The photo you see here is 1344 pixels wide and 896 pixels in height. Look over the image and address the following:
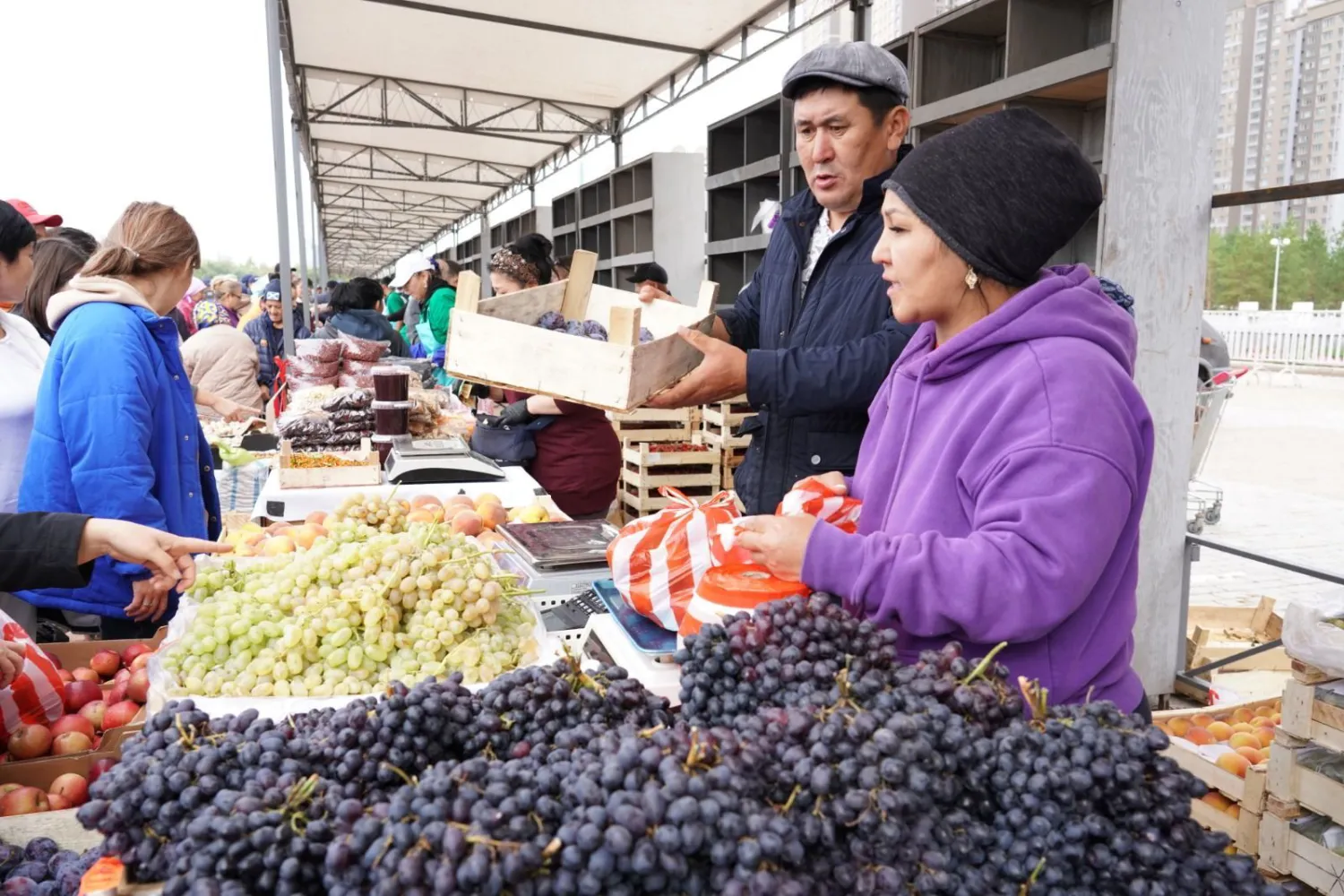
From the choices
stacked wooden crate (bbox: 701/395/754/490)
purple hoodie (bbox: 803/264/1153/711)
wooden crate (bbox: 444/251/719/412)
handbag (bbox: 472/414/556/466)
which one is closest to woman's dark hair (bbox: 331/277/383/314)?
stacked wooden crate (bbox: 701/395/754/490)

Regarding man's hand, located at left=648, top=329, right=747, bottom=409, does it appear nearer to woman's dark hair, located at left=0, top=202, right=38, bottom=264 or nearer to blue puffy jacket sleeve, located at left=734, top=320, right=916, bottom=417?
blue puffy jacket sleeve, located at left=734, top=320, right=916, bottom=417

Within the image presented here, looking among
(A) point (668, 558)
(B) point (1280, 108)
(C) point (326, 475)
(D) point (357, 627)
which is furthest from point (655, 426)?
(A) point (668, 558)

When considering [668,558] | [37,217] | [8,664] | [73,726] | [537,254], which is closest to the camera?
[668,558]

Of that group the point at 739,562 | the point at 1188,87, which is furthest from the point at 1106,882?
the point at 1188,87

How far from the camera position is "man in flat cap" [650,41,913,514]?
205cm

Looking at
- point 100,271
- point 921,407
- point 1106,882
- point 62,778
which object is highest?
point 100,271

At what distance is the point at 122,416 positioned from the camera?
2488 mm

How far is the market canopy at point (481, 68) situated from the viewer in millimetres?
7324

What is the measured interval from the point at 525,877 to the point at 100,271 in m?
2.64

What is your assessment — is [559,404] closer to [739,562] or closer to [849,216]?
[849,216]

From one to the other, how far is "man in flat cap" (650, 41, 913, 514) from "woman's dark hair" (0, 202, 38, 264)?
2.13m

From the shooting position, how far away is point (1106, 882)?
864mm

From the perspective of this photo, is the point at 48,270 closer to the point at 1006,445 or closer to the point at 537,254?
the point at 537,254

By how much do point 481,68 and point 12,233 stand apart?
709cm
